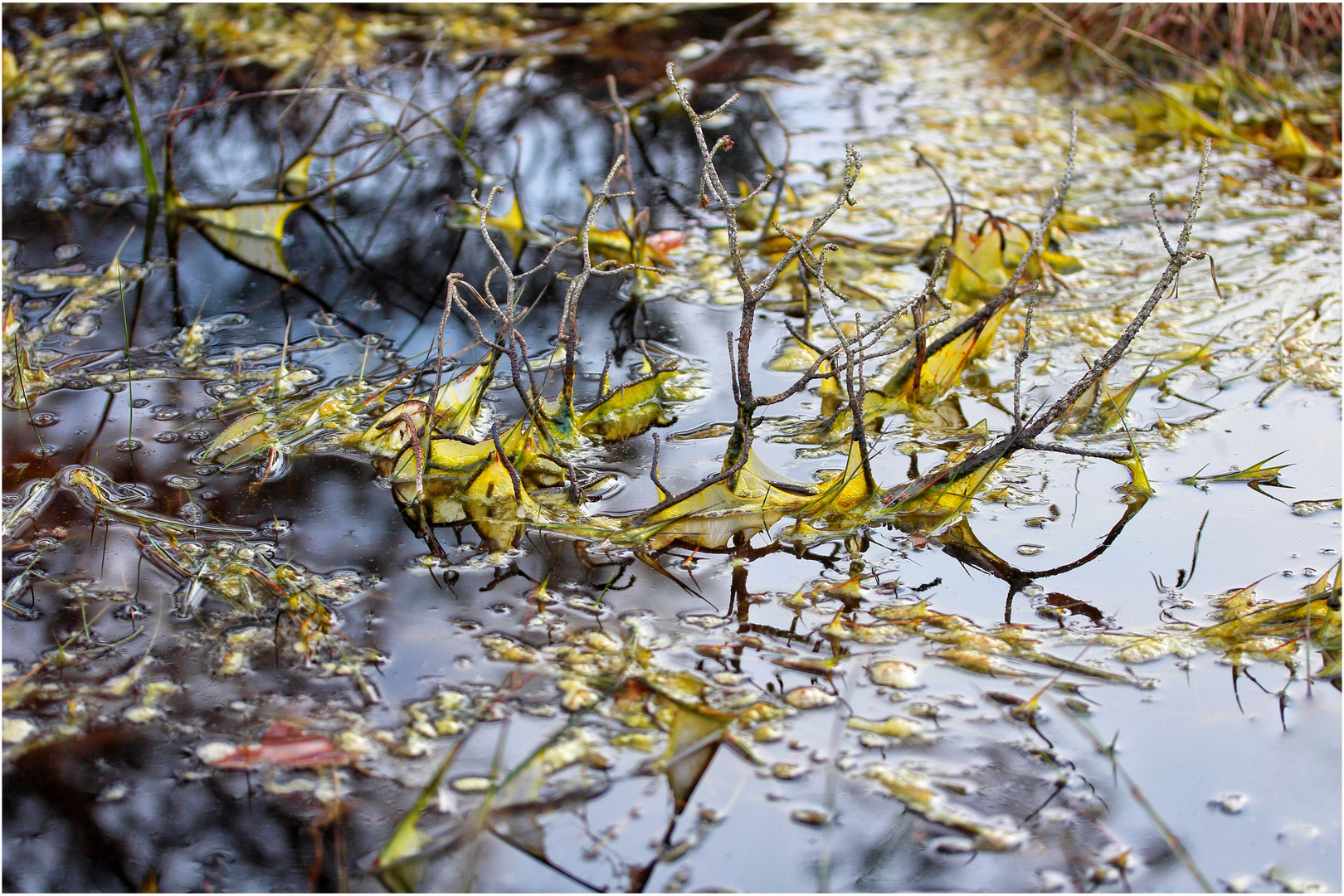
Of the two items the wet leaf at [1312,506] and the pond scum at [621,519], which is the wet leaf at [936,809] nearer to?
the pond scum at [621,519]

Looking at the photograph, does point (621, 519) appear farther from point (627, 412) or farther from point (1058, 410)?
point (1058, 410)

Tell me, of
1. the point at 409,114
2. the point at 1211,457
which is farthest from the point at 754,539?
the point at 409,114

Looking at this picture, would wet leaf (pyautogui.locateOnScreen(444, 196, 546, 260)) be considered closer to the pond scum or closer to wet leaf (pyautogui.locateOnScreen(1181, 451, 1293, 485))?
the pond scum

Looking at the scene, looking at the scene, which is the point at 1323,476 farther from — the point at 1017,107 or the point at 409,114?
the point at 409,114

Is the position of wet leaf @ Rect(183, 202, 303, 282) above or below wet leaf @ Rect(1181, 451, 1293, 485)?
above

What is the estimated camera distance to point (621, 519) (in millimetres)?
1494

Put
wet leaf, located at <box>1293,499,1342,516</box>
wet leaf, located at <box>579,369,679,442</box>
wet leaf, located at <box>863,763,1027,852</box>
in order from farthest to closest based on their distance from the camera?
1. wet leaf, located at <box>579,369,679,442</box>
2. wet leaf, located at <box>1293,499,1342,516</box>
3. wet leaf, located at <box>863,763,1027,852</box>

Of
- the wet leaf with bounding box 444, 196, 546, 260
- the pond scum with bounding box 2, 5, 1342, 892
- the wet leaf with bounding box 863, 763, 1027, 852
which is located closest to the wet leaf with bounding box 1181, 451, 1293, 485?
the pond scum with bounding box 2, 5, 1342, 892

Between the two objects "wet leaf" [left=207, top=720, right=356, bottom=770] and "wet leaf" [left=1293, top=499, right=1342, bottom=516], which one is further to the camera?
"wet leaf" [left=1293, top=499, right=1342, bottom=516]

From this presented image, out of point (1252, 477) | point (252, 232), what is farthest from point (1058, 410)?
point (252, 232)

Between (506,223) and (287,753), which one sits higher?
(506,223)

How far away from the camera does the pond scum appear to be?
1.11m

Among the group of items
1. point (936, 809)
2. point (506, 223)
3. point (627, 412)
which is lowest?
point (936, 809)

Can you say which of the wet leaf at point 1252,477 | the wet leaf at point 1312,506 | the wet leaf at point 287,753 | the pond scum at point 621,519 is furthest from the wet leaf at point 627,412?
the wet leaf at point 1312,506
